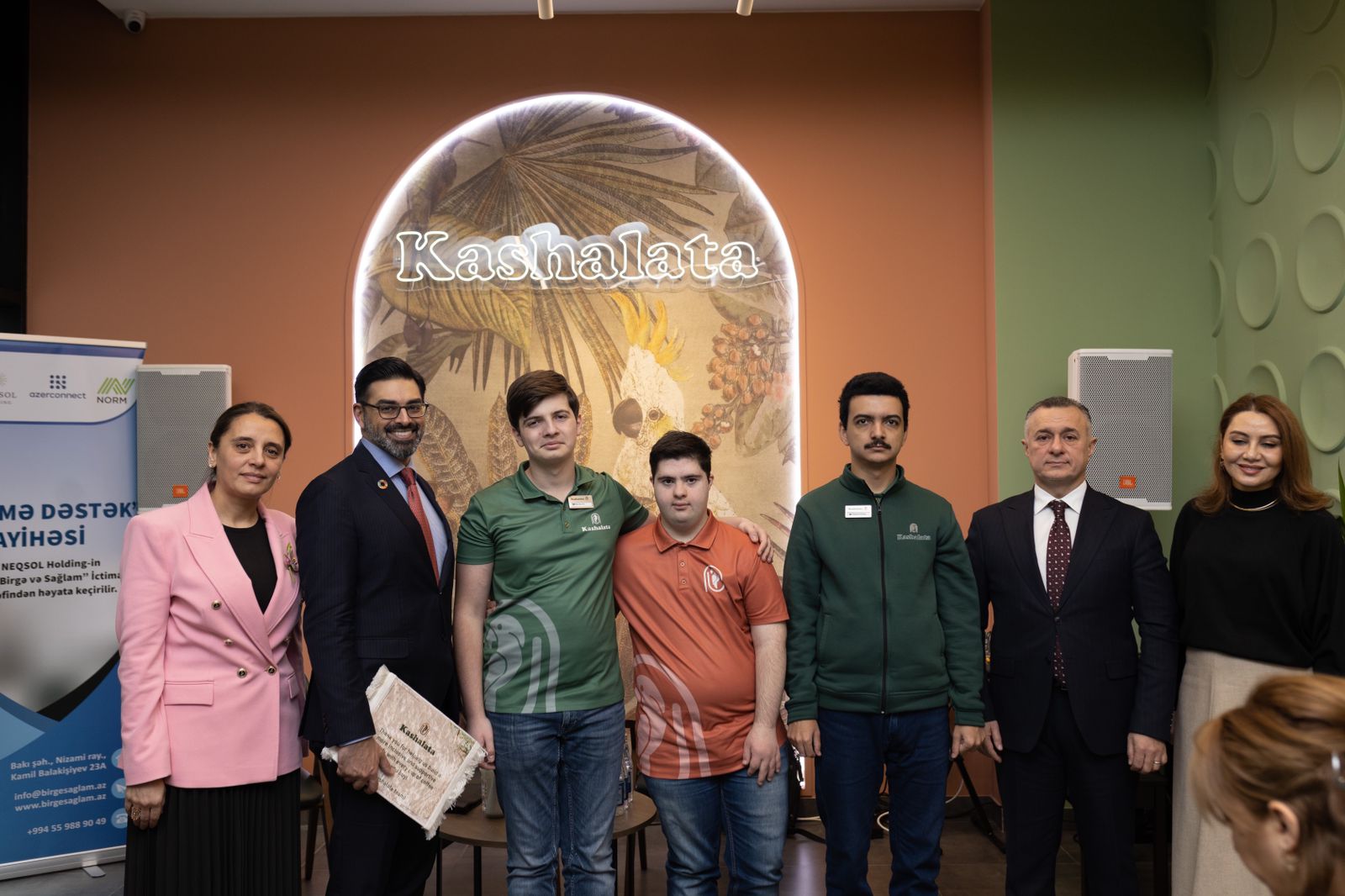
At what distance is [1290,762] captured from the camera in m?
1.12

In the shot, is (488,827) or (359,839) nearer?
(359,839)

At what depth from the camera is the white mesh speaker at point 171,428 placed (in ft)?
14.5

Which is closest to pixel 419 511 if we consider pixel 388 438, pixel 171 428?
pixel 388 438

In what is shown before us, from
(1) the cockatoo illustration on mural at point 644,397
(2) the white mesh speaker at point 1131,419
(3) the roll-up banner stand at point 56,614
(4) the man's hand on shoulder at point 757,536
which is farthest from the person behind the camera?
(1) the cockatoo illustration on mural at point 644,397

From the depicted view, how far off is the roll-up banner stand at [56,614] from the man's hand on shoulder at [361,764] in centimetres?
224

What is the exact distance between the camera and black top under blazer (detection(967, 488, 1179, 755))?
2.74 m

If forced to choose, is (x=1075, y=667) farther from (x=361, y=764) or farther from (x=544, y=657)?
(x=361, y=764)

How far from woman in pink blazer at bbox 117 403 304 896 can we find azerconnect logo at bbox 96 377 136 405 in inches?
83.5

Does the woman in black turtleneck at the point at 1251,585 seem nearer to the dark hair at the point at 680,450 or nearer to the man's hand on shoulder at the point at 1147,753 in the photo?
the man's hand on shoulder at the point at 1147,753

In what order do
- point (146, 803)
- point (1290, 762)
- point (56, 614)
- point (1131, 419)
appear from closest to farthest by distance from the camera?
point (1290, 762)
point (146, 803)
point (56, 614)
point (1131, 419)

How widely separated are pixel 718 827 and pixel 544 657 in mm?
643

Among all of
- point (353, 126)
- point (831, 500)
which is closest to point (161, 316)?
point (353, 126)

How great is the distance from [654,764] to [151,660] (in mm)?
1233

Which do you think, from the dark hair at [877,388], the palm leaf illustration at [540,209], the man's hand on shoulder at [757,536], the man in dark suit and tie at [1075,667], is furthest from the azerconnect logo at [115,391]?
the man in dark suit and tie at [1075,667]
